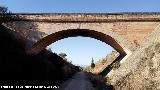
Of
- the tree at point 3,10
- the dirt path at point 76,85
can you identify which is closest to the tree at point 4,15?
the tree at point 3,10

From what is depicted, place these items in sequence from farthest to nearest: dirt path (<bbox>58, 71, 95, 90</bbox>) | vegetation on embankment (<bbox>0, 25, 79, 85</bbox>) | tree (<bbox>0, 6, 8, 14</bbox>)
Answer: tree (<bbox>0, 6, 8, 14</bbox>) → dirt path (<bbox>58, 71, 95, 90</bbox>) → vegetation on embankment (<bbox>0, 25, 79, 85</bbox>)

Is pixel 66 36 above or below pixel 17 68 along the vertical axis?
above

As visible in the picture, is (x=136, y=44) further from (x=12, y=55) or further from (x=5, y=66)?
(x=5, y=66)

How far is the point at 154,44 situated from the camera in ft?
97.2

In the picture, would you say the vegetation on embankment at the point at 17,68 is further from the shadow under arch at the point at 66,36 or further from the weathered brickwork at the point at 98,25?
the shadow under arch at the point at 66,36

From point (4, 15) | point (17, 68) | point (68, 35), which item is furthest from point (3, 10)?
point (17, 68)

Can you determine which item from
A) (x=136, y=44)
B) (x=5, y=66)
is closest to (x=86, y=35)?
(x=136, y=44)

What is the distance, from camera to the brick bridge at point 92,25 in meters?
36.6

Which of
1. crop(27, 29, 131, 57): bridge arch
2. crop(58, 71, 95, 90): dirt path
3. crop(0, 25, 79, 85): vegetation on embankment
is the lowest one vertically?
crop(58, 71, 95, 90): dirt path

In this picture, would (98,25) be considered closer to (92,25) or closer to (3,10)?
(92,25)

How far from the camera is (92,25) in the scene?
3678 cm

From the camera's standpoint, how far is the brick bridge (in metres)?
36.6

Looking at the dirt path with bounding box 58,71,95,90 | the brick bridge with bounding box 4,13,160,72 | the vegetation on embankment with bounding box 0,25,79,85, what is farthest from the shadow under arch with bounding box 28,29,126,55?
the dirt path with bounding box 58,71,95,90

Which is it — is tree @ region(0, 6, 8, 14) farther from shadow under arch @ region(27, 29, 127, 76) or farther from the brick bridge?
shadow under arch @ region(27, 29, 127, 76)
